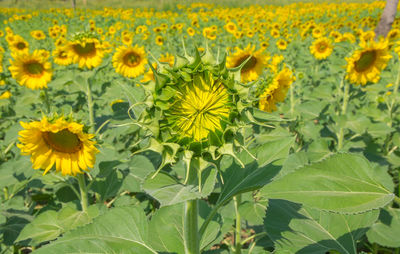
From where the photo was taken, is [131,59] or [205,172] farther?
[131,59]

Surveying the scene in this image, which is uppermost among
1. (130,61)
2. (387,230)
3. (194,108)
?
(194,108)

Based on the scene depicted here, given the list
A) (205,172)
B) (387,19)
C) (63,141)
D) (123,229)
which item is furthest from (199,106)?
(387,19)

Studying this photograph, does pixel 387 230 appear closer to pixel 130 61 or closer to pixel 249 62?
pixel 249 62

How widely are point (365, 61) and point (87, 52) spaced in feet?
9.57

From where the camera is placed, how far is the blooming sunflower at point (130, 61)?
3.88 m

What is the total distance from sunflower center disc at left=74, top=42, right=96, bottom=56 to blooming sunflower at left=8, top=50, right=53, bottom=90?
497mm

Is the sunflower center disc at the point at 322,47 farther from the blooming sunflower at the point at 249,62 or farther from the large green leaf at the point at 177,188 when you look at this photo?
the large green leaf at the point at 177,188

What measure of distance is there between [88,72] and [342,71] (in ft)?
9.00

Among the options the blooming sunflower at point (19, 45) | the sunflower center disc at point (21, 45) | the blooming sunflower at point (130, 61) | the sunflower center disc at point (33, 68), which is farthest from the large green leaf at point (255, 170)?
the sunflower center disc at point (21, 45)

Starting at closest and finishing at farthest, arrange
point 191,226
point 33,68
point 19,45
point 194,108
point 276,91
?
point 194,108
point 191,226
point 276,91
point 33,68
point 19,45

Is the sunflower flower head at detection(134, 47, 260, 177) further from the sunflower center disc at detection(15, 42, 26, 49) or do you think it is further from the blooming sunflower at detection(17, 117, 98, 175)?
the sunflower center disc at detection(15, 42, 26, 49)

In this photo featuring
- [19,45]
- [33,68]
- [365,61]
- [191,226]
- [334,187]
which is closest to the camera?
[334,187]

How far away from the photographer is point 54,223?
6.73ft

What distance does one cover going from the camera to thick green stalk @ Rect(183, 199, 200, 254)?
0.91 meters
